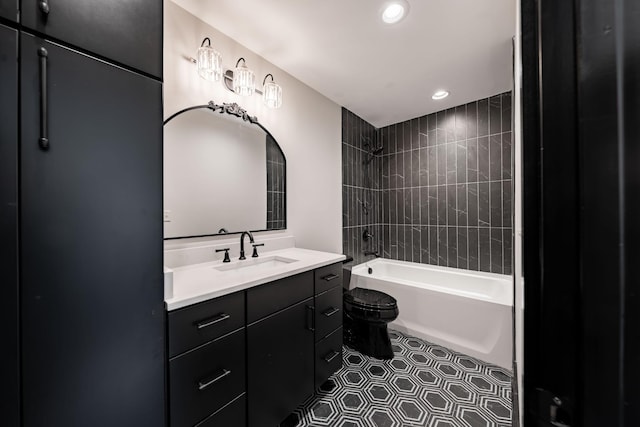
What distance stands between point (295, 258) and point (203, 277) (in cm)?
64

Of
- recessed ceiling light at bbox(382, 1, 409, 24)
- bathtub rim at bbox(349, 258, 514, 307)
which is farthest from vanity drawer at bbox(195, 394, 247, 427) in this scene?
recessed ceiling light at bbox(382, 1, 409, 24)

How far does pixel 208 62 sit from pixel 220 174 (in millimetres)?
676

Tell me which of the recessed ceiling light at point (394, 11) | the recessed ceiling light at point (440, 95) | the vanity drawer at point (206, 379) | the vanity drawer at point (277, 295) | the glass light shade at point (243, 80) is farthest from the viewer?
the recessed ceiling light at point (440, 95)

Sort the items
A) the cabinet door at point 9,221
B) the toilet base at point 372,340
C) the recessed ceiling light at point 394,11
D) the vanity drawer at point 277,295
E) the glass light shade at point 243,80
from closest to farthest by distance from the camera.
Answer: the cabinet door at point 9,221 → the vanity drawer at point 277,295 → the recessed ceiling light at point 394,11 → the glass light shade at point 243,80 → the toilet base at point 372,340

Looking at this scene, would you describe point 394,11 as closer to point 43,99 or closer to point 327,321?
point 43,99

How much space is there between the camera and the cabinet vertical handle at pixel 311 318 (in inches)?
57.4

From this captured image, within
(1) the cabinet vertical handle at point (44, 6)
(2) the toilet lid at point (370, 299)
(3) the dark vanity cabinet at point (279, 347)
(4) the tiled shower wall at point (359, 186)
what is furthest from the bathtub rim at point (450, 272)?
(1) the cabinet vertical handle at point (44, 6)

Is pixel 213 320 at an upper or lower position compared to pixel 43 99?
lower

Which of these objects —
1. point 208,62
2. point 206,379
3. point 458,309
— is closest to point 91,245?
point 206,379

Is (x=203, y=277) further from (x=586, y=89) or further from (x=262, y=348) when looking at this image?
(x=586, y=89)

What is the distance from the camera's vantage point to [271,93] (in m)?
1.84

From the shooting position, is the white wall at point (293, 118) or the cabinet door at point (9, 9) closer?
the cabinet door at point (9, 9)

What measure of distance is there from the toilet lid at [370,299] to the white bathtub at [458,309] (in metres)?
0.39

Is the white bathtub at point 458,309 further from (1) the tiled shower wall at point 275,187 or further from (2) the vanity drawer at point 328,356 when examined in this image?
(1) the tiled shower wall at point 275,187
